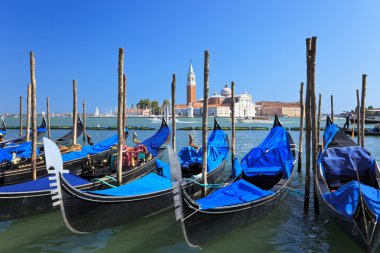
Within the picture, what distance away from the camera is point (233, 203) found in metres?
4.25

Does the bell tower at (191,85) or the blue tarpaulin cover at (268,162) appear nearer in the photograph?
the blue tarpaulin cover at (268,162)

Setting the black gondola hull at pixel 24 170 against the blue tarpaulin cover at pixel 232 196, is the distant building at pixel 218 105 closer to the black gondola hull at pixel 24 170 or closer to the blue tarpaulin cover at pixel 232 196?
the black gondola hull at pixel 24 170

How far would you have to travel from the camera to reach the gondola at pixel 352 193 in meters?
3.53

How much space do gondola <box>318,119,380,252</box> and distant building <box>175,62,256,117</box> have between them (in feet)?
245

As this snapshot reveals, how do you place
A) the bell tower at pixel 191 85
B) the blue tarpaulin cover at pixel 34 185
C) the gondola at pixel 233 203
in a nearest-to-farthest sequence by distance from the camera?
the gondola at pixel 233 203 < the blue tarpaulin cover at pixel 34 185 < the bell tower at pixel 191 85

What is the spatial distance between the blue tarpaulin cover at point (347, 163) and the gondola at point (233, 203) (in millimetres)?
638

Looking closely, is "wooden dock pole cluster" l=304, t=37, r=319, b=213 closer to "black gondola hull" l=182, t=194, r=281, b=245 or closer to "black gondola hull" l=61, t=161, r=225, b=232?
"black gondola hull" l=182, t=194, r=281, b=245

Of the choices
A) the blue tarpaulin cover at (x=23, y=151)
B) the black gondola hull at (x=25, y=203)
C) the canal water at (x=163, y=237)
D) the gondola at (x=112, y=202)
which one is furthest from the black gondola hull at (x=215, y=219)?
the blue tarpaulin cover at (x=23, y=151)

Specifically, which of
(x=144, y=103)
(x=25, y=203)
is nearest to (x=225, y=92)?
(x=144, y=103)

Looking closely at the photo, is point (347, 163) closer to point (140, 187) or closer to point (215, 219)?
point (215, 219)

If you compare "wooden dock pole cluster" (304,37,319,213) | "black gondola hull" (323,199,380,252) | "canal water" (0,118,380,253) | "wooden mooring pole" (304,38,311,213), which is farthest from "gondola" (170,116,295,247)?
"black gondola hull" (323,199,380,252)

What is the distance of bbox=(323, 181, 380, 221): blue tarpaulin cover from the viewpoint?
3.83 meters

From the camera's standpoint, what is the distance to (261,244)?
4.26 metres

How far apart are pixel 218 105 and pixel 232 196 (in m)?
86.2
